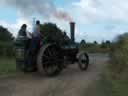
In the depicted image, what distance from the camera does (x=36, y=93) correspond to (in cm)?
953

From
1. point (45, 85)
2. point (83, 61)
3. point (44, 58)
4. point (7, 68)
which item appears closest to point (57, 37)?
point (44, 58)

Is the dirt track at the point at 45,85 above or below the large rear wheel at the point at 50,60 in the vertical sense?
below

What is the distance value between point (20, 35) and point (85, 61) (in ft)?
13.3

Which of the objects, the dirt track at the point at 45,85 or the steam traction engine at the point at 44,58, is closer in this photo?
the dirt track at the point at 45,85

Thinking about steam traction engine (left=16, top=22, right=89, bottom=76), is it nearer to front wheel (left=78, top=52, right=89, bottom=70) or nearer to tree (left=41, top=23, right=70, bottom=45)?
tree (left=41, top=23, right=70, bottom=45)

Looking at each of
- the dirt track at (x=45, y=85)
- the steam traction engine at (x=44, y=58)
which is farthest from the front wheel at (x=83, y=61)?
the dirt track at (x=45, y=85)

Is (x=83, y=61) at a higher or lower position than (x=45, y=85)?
higher

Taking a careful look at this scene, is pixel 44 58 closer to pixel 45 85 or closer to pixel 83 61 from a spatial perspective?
pixel 45 85

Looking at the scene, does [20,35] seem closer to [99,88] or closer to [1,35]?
[99,88]

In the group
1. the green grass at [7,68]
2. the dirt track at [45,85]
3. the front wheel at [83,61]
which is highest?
the front wheel at [83,61]

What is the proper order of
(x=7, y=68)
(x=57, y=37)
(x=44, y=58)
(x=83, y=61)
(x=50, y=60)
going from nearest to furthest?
(x=44, y=58)
(x=50, y=60)
(x=57, y=37)
(x=83, y=61)
(x=7, y=68)

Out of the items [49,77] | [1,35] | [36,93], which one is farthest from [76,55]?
[1,35]

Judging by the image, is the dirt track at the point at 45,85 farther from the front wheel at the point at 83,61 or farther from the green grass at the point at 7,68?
the front wheel at the point at 83,61

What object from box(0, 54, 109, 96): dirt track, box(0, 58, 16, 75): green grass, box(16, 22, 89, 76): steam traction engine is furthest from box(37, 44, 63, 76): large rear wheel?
box(0, 58, 16, 75): green grass
